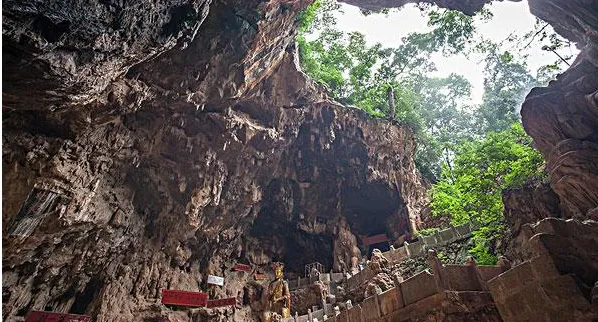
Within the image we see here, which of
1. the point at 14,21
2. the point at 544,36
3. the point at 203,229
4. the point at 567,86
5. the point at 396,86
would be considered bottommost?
the point at 14,21

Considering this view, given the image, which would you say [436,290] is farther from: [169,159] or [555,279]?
[169,159]

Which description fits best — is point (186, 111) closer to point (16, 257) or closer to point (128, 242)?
point (128, 242)

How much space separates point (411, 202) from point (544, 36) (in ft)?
43.2

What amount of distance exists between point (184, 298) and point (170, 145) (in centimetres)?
786

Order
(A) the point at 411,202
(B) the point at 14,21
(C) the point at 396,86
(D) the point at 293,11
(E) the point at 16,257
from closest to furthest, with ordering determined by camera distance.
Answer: (B) the point at 14,21, (E) the point at 16,257, (D) the point at 293,11, (A) the point at 411,202, (C) the point at 396,86

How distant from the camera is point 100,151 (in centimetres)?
1216

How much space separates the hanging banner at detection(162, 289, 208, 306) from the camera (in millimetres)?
16250

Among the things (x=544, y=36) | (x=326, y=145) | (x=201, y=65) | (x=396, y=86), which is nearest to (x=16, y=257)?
(x=201, y=65)

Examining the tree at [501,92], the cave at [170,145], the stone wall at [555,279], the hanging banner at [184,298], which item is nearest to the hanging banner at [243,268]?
the cave at [170,145]

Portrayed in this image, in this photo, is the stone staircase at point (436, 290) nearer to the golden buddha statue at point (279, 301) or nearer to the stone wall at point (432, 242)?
the stone wall at point (432, 242)

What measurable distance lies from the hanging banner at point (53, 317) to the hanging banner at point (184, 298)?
3.45m

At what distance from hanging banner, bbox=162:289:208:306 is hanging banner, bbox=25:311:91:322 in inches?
136

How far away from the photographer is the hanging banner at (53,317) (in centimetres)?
1221

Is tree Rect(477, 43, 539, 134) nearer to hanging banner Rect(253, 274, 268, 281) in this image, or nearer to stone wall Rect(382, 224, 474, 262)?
stone wall Rect(382, 224, 474, 262)
